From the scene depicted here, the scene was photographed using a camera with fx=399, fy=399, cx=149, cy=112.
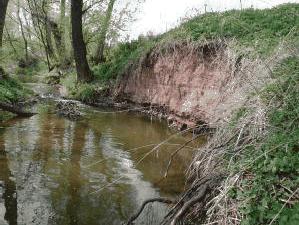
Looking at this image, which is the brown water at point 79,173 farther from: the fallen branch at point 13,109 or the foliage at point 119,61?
the foliage at point 119,61

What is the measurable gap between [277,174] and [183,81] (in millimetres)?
7479

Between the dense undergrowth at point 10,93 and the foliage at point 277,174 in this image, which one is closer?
→ the foliage at point 277,174

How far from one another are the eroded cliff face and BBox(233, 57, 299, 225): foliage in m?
3.75

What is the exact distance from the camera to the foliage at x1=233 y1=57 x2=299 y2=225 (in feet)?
9.83

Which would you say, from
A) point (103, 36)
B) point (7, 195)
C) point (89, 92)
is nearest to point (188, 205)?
point (7, 195)

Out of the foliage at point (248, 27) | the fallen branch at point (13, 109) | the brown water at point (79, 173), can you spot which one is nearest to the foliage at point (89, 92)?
the foliage at point (248, 27)

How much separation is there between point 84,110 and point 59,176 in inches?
243

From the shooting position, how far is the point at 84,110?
458 inches

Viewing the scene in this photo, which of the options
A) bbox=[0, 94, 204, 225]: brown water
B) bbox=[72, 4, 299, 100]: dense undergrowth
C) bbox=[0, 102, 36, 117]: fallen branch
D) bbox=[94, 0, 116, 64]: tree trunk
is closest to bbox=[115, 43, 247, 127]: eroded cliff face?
bbox=[72, 4, 299, 100]: dense undergrowth

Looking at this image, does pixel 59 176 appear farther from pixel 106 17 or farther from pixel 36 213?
pixel 106 17

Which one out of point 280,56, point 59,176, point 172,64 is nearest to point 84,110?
point 172,64

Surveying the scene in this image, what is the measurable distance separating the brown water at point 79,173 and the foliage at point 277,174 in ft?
4.05

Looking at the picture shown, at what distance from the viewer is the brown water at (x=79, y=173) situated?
14.5ft

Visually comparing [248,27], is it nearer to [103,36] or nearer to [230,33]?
[230,33]
